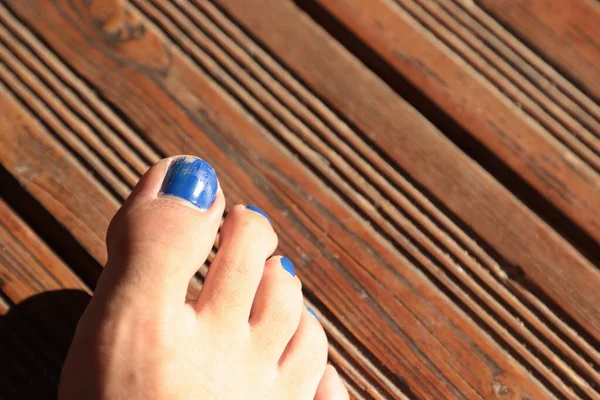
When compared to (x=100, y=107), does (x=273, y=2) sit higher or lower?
higher

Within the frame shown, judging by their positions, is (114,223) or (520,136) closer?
(114,223)

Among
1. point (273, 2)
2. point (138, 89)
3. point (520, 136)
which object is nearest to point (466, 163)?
point (520, 136)

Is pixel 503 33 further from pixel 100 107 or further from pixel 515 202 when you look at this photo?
pixel 100 107

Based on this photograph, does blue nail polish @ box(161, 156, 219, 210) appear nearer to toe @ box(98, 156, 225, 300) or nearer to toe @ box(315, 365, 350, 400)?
toe @ box(98, 156, 225, 300)

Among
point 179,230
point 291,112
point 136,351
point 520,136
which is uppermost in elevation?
point 520,136

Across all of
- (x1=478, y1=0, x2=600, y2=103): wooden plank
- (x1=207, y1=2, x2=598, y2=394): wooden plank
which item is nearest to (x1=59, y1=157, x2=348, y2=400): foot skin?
(x1=207, y1=2, x2=598, y2=394): wooden plank

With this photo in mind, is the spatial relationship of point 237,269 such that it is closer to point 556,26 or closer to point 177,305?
point 177,305

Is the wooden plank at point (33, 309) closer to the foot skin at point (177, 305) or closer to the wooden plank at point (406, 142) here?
the foot skin at point (177, 305)

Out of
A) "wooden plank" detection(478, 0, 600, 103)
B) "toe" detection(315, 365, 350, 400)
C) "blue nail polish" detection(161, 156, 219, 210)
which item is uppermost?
"wooden plank" detection(478, 0, 600, 103)
